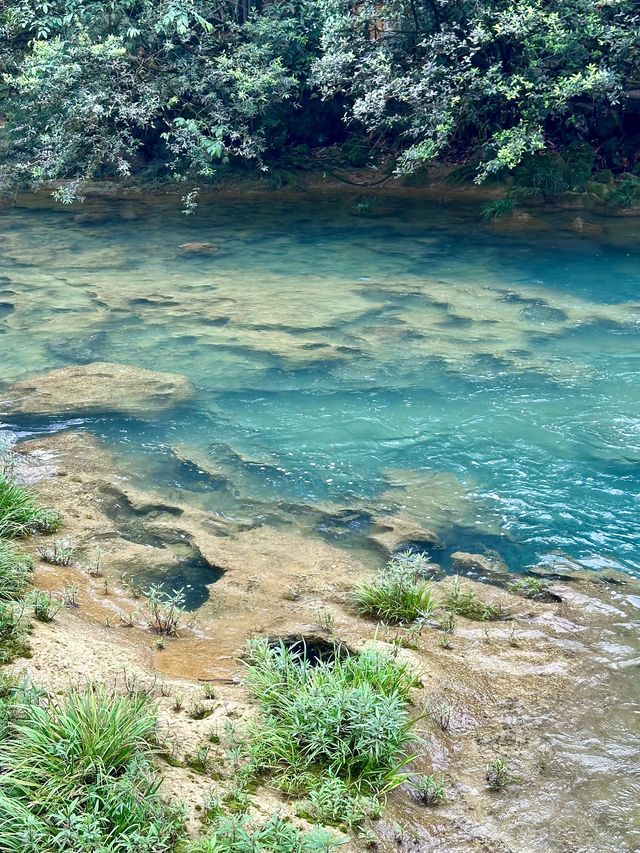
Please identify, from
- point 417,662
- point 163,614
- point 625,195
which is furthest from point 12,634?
point 625,195

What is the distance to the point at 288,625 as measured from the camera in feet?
13.3

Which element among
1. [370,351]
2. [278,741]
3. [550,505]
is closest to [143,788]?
[278,741]

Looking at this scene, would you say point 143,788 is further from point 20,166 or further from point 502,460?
point 20,166

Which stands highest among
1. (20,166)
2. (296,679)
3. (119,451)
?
(20,166)

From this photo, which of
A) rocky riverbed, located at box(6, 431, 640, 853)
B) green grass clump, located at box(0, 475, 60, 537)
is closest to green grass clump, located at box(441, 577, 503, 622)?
rocky riverbed, located at box(6, 431, 640, 853)

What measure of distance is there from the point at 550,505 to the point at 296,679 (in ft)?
8.95

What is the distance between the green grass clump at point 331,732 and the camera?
114 inches

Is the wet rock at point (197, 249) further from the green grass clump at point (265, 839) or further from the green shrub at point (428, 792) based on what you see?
the green grass clump at point (265, 839)

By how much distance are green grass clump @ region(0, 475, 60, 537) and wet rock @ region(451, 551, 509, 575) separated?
243 cm

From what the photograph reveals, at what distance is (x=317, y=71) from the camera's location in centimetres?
1152

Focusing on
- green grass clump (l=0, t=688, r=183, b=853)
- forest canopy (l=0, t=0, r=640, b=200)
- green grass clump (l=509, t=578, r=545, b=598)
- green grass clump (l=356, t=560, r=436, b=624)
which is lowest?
green grass clump (l=509, t=578, r=545, b=598)

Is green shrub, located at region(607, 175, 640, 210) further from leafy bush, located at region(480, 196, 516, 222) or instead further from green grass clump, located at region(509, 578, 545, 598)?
green grass clump, located at region(509, 578, 545, 598)

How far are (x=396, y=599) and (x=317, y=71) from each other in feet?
30.9

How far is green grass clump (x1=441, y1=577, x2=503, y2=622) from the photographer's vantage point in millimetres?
4293
